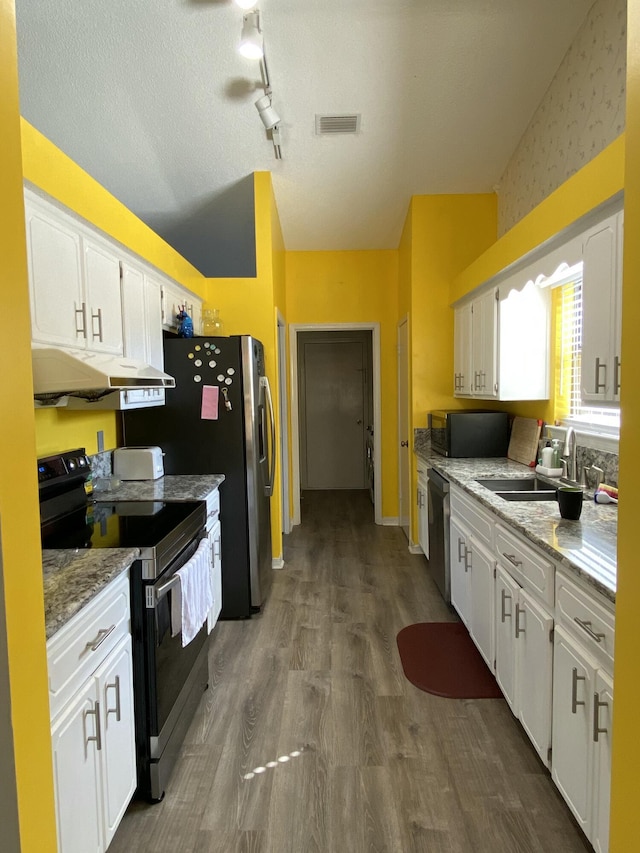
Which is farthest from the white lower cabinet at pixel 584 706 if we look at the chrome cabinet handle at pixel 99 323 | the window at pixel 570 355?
the chrome cabinet handle at pixel 99 323

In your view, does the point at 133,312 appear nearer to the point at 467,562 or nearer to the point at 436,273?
the point at 467,562

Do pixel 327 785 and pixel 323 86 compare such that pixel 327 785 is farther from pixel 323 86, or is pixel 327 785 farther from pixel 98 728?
pixel 323 86

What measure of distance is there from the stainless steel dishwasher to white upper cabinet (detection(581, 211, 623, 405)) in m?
1.31

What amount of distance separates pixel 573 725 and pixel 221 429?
7.44 ft

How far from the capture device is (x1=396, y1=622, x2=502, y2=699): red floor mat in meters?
2.34

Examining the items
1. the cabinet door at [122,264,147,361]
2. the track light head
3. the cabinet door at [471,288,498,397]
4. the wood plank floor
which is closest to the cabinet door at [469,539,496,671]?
the wood plank floor

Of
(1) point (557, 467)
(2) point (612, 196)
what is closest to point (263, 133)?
(2) point (612, 196)

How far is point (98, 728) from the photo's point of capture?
1352mm

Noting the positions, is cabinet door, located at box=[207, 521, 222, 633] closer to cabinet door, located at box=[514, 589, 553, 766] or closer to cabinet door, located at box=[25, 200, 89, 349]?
cabinet door, located at box=[25, 200, 89, 349]

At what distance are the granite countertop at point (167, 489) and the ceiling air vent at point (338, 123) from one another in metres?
2.36

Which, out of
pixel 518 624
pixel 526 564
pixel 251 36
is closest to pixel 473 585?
pixel 518 624

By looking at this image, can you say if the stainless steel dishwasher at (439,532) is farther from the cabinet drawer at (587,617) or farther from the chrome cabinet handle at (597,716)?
the chrome cabinet handle at (597,716)

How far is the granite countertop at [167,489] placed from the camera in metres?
2.46

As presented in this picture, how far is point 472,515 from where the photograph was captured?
2578mm
